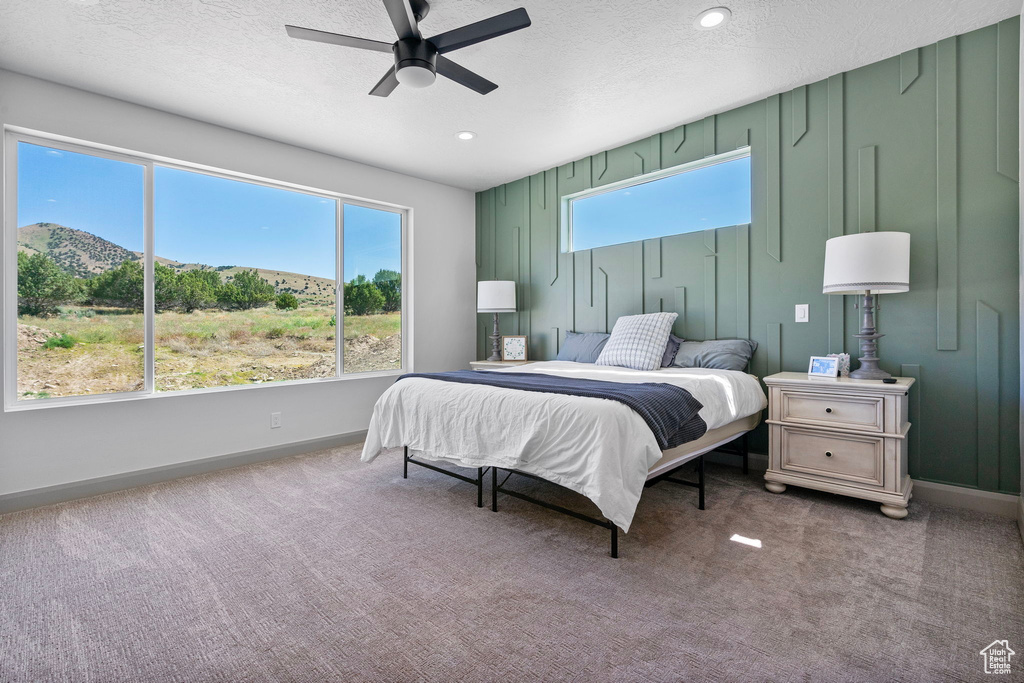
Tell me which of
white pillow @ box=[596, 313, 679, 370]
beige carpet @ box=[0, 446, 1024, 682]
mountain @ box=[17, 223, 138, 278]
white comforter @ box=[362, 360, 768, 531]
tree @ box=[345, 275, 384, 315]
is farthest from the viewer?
tree @ box=[345, 275, 384, 315]

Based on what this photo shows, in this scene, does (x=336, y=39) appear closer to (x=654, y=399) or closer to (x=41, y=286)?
(x=654, y=399)

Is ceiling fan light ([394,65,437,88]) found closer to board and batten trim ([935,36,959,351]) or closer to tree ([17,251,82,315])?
tree ([17,251,82,315])

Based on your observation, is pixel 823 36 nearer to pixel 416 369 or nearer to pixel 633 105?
pixel 633 105

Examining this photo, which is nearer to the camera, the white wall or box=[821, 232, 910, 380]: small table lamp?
box=[821, 232, 910, 380]: small table lamp

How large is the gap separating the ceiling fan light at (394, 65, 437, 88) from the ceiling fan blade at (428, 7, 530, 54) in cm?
12

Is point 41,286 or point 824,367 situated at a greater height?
point 41,286

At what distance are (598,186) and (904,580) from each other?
137 inches

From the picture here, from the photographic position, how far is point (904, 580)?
70.7 inches

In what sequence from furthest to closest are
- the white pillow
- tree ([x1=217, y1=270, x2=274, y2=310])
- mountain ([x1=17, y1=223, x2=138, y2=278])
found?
tree ([x1=217, y1=270, x2=274, y2=310]) < the white pillow < mountain ([x1=17, y1=223, x2=138, y2=278])

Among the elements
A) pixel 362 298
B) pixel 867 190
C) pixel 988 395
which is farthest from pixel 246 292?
pixel 988 395

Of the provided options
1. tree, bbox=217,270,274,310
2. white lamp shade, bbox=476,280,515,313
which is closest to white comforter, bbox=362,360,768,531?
white lamp shade, bbox=476,280,515,313

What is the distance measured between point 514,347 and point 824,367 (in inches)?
109

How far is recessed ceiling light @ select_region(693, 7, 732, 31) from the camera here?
7.61ft

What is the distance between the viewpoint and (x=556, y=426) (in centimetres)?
210
